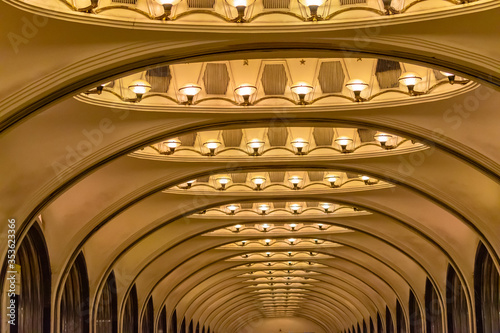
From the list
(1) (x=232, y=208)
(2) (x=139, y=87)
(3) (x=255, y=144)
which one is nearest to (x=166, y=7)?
(2) (x=139, y=87)

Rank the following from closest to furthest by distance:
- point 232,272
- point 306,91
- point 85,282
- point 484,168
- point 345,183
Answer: point 306,91 → point 484,168 → point 345,183 → point 85,282 → point 232,272

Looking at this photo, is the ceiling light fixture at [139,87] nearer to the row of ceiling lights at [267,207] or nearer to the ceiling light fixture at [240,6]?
the ceiling light fixture at [240,6]

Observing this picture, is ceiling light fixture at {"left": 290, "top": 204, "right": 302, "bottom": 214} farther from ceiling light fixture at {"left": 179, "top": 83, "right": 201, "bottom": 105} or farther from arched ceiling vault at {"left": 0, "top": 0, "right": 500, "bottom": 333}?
ceiling light fixture at {"left": 179, "top": 83, "right": 201, "bottom": 105}

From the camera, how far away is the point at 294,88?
15.9m

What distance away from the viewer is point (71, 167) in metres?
17.3

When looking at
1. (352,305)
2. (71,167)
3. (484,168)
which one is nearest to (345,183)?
(484,168)

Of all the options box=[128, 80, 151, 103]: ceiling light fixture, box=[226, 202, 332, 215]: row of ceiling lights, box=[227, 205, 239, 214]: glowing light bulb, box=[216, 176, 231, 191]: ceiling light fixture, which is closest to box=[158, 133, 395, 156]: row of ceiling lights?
box=[216, 176, 231, 191]: ceiling light fixture

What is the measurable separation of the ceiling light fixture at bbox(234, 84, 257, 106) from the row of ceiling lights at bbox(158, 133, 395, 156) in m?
3.37

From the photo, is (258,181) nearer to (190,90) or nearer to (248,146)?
(248,146)

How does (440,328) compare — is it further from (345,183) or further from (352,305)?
(352,305)

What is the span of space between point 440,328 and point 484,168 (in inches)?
644

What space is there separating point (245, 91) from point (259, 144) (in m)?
4.05

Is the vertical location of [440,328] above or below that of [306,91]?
below

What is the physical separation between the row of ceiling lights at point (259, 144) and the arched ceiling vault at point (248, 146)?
0.06 metres
